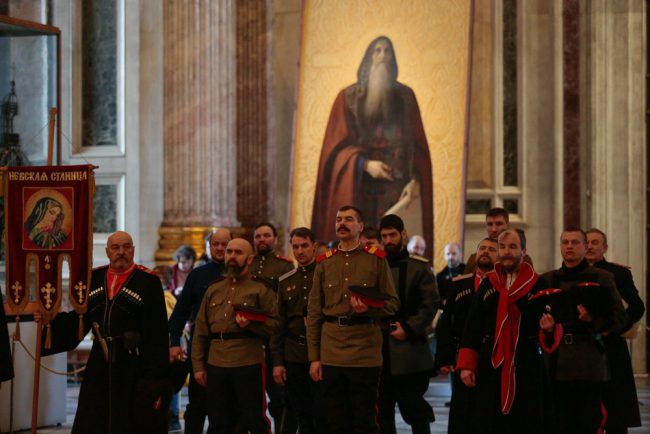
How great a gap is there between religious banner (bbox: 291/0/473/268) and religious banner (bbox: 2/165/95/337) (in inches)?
217

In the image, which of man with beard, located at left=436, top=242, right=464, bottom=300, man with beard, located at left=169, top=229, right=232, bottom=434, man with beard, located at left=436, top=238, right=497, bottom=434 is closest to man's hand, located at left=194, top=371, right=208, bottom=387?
man with beard, located at left=169, top=229, right=232, bottom=434

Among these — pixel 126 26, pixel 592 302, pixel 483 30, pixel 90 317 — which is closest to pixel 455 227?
pixel 483 30

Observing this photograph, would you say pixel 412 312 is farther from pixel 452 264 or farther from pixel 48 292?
pixel 452 264

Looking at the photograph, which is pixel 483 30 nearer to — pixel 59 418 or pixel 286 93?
pixel 286 93

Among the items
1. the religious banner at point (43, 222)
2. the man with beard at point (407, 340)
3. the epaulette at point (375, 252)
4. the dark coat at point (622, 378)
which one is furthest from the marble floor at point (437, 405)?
the epaulette at point (375, 252)

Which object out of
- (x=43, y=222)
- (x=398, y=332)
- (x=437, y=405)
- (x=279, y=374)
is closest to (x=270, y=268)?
(x=279, y=374)

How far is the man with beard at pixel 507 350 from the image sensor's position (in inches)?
326

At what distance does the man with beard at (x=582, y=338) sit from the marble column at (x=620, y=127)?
5.87m

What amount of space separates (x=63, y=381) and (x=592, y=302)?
480cm

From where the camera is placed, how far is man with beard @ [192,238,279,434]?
895 cm

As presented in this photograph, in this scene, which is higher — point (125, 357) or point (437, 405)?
point (125, 357)

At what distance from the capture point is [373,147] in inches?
570

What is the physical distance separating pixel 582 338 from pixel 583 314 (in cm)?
27

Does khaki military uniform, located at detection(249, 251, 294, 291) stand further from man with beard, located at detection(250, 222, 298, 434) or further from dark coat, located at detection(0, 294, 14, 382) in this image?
dark coat, located at detection(0, 294, 14, 382)
